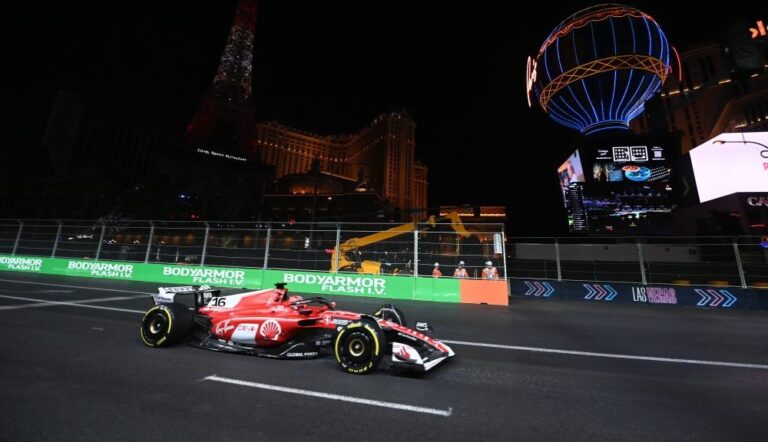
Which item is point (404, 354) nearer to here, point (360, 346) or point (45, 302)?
point (360, 346)

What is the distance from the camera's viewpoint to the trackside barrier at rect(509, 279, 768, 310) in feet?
37.1

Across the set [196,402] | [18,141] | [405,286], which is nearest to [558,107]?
[405,286]

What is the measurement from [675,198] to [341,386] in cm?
3607

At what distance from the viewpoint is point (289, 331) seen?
16.4 feet

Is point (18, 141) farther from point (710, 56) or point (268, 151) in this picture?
point (710, 56)

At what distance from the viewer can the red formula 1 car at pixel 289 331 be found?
438 cm

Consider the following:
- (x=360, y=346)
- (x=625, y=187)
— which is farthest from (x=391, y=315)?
(x=625, y=187)

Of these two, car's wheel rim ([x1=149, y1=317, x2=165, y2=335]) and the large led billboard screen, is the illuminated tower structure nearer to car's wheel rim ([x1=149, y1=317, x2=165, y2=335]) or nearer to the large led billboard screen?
the large led billboard screen

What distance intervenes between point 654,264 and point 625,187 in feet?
52.6

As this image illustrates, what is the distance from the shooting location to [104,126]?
10175cm

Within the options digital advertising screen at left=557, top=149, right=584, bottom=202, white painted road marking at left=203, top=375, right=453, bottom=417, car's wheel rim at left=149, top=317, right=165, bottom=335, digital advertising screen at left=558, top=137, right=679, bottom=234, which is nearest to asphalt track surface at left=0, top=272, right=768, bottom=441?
white painted road marking at left=203, top=375, right=453, bottom=417

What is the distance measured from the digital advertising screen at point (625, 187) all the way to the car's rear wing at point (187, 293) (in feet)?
104

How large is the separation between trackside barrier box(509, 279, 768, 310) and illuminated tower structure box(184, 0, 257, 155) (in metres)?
111

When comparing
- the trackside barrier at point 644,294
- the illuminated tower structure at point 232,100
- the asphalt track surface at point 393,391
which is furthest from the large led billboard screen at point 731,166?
the illuminated tower structure at point 232,100
